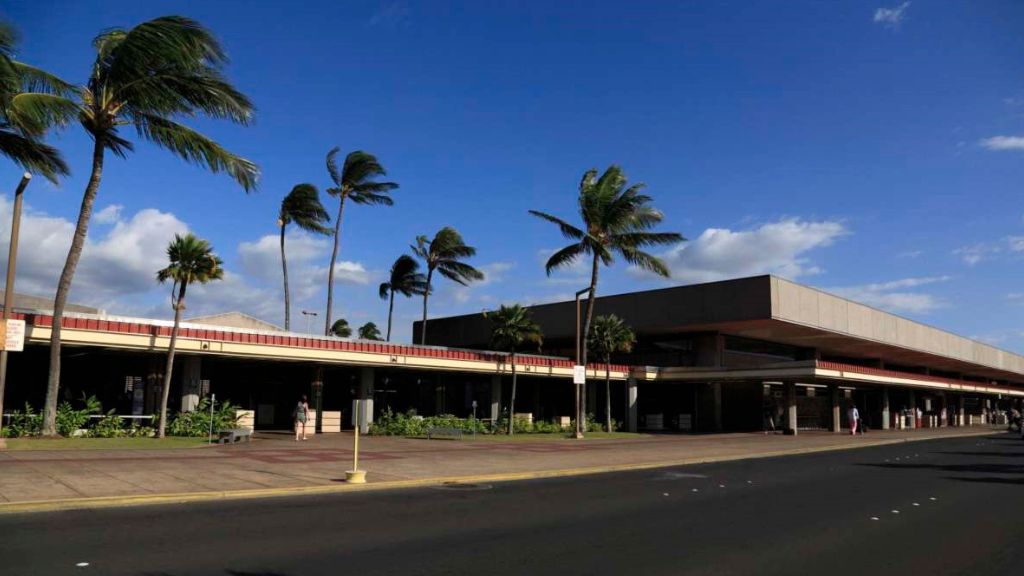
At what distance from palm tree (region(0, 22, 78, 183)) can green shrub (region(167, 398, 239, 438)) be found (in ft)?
29.1

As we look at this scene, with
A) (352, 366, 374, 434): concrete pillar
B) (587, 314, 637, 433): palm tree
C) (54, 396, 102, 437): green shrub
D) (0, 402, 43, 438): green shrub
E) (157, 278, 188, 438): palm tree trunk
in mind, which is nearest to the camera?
(0, 402, 43, 438): green shrub

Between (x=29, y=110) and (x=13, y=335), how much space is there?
580cm

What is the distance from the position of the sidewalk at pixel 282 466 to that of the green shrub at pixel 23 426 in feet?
13.0

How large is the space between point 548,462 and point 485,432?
48.7 feet

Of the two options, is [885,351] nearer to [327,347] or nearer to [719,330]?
[719,330]

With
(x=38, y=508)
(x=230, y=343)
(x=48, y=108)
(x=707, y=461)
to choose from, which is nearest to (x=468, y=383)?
(x=230, y=343)

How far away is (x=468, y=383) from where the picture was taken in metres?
48.7

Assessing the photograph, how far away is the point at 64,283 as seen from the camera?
21406 millimetres

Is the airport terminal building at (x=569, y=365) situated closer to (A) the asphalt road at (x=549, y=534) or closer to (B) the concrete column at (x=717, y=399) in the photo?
(B) the concrete column at (x=717, y=399)

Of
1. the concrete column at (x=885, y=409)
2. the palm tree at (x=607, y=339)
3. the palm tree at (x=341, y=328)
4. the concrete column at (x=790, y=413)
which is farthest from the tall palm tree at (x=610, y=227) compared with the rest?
the palm tree at (x=341, y=328)

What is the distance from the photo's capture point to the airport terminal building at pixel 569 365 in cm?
2720

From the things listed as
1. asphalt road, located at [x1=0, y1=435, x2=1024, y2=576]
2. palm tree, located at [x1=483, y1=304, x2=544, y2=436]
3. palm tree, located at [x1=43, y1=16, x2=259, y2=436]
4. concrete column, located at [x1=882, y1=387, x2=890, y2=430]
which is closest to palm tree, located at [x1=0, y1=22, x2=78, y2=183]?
palm tree, located at [x1=43, y1=16, x2=259, y2=436]

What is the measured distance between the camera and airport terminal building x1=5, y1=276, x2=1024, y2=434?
27203 millimetres

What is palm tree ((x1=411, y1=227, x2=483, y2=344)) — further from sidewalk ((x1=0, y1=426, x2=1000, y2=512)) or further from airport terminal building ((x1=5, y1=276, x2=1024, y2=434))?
sidewalk ((x1=0, y1=426, x2=1000, y2=512))
